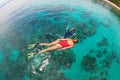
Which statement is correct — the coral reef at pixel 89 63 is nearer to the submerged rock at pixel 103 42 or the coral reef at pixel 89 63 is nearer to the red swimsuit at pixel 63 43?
the submerged rock at pixel 103 42

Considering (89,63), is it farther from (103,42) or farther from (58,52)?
(58,52)

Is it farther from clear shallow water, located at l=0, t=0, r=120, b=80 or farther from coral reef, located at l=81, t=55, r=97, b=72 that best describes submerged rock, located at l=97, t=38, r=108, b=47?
coral reef, located at l=81, t=55, r=97, b=72

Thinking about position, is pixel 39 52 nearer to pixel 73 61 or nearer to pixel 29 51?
pixel 29 51

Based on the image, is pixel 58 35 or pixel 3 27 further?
pixel 3 27

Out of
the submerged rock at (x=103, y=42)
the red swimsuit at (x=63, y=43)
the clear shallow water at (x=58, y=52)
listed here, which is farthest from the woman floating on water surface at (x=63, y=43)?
the submerged rock at (x=103, y=42)

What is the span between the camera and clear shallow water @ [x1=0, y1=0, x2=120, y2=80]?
931cm

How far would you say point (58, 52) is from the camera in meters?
9.43

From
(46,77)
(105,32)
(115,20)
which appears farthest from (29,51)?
(115,20)

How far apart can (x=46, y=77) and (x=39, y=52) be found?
0.76m

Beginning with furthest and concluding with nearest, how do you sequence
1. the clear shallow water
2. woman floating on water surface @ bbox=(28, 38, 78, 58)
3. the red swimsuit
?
the red swimsuit < woman floating on water surface @ bbox=(28, 38, 78, 58) < the clear shallow water

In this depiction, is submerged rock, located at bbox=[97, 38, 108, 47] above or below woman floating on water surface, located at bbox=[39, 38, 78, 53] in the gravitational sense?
below

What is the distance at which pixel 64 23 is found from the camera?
1024 centimetres

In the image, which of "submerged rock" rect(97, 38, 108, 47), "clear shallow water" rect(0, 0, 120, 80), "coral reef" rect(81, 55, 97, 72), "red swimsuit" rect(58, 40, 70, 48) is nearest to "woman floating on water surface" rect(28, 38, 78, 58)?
"red swimsuit" rect(58, 40, 70, 48)

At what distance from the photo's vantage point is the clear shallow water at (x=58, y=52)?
9312mm
